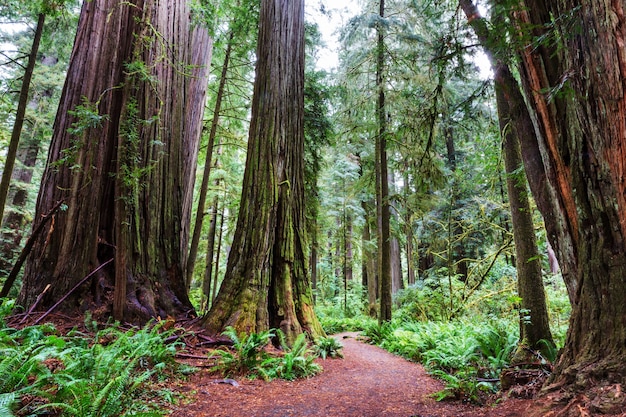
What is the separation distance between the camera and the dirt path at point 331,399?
2865 mm

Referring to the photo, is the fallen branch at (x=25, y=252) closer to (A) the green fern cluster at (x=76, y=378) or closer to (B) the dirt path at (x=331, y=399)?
(A) the green fern cluster at (x=76, y=378)

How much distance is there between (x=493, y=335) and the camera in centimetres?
495

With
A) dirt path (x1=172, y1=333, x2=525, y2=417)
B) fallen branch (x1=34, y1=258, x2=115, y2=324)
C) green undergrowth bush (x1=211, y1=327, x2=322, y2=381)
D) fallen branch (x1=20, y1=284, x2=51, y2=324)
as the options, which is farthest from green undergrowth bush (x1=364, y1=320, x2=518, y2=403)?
fallen branch (x1=20, y1=284, x2=51, y2=324)

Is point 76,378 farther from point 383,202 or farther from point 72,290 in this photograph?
point 383,202

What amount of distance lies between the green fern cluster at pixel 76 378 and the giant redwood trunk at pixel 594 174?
9.91 feet

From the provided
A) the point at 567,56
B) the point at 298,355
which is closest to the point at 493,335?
the point at 298,355

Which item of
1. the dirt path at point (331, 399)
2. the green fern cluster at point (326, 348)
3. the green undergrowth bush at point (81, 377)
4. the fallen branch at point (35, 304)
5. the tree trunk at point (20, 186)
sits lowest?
the dirt path at point (331, 399)

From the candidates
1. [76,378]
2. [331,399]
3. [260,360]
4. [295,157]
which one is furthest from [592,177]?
[295,157]

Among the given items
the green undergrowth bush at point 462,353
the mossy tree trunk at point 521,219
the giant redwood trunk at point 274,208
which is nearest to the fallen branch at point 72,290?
the giant redwood trunk at point 274,208

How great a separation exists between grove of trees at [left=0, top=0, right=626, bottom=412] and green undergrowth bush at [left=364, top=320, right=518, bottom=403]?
48cm

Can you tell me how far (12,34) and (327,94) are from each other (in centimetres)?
1205

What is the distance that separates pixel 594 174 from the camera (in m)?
2.31

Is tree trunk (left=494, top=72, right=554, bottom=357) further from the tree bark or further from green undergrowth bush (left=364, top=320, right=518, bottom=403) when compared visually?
the tree bark

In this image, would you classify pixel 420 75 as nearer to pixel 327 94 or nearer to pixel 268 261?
pixel 327 94
